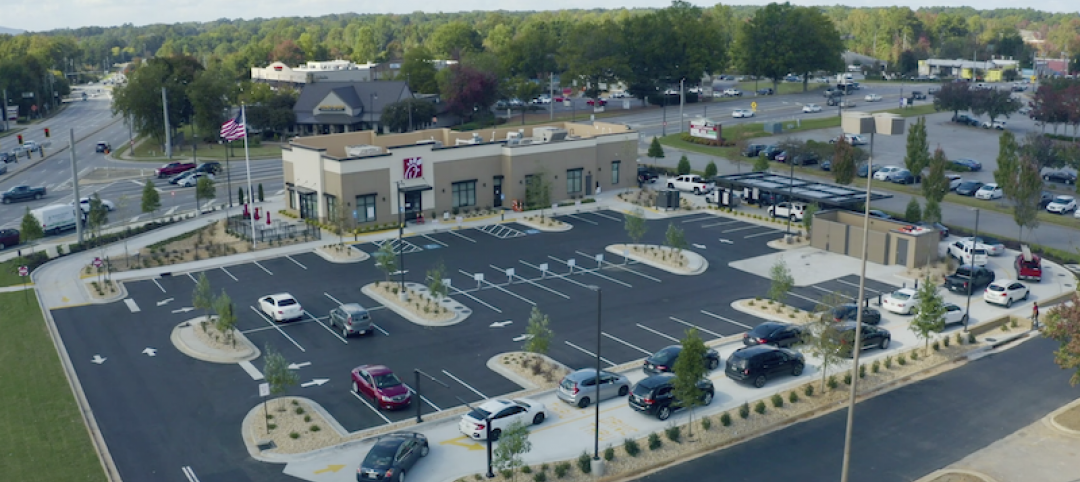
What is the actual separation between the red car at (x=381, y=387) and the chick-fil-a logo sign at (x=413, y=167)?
98.5ft

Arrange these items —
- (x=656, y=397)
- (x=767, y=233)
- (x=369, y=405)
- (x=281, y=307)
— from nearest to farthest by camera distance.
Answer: (x=656, y=397)
(x=369, y=405)
(x=281, y=307)
(x=767, y=233)

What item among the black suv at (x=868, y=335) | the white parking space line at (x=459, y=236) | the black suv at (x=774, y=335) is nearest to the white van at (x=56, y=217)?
the white parking space line at (x=459, y=236)

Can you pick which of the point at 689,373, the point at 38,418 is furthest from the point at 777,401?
the point at 38,418

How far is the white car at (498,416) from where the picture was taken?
30.2 meters

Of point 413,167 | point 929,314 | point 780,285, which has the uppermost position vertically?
point 413,167

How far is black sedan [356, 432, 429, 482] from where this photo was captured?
27.0m

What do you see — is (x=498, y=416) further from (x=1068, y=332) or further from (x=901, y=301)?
(x=901, y=301)

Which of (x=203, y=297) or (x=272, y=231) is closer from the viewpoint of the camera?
(x=203, y=297)

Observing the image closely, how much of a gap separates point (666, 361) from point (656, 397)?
392 cm

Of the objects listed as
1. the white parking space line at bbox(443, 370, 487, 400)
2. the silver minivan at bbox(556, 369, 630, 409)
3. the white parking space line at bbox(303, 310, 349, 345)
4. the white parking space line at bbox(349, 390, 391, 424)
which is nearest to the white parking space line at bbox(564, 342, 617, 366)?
the silver minivan at bbox(556, 369, 630, 409)

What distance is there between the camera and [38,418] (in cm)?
3178

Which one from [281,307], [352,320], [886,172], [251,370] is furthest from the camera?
[886,172]

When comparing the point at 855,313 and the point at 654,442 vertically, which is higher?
the point at 855,313

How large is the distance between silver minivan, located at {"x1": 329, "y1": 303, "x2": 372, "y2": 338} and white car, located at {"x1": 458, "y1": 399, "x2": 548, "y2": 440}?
1030 cm
